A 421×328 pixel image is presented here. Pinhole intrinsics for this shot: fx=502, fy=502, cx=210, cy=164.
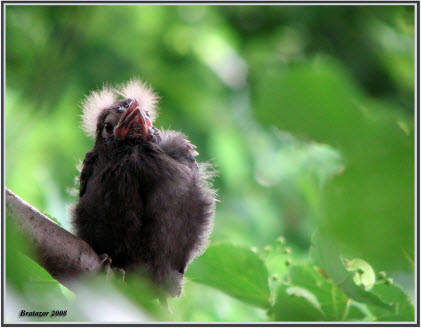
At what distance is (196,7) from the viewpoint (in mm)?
4238

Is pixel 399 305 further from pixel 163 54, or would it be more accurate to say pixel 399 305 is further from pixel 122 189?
pixel 163 54

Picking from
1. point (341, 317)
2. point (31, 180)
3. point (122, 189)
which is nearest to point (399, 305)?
point (341, 317)

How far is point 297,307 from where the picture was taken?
0.71 m

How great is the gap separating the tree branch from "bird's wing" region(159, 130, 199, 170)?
52 cm

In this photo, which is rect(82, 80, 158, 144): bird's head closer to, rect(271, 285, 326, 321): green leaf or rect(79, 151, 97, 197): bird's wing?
rect(79, 151, 97, 197): bird's wing

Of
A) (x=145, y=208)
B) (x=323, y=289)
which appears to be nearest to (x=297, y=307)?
(x=323, y=289)

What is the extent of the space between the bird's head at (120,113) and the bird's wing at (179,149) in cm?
6

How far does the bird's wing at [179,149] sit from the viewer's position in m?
1.54

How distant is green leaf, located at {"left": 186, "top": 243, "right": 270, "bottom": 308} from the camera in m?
0.74

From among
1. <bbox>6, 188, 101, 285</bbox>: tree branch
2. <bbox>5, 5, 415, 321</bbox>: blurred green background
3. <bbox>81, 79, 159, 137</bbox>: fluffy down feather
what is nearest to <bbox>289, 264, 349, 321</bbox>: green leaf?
<bbox>5, 5, 415, 321</bbox>: blurred green background

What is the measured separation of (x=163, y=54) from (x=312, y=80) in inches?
152

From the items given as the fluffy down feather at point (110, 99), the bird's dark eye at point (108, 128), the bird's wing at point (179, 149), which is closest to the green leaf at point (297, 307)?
the bird's wing at point (179, 149)

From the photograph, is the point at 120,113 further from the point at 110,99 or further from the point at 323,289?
the point at 323,289

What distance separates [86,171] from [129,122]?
0.66 ft
